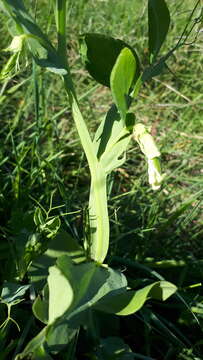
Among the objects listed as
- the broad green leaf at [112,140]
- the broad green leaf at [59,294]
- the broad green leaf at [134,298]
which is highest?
the broad green leaf at [112,140]

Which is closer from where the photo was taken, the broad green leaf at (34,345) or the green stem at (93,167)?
the broad green leaf at (34,345)

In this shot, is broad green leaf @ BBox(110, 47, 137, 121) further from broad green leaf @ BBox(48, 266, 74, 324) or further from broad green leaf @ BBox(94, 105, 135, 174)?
broad green leaf @ BBox(48, 266, 74, 324)

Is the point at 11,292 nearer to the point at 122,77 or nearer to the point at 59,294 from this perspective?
the point at 59,294

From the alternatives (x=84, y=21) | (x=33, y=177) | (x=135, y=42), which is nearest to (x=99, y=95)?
(x=135, y=42)

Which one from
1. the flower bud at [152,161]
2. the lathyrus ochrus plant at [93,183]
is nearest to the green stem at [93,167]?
the lathyrus ochrus plant at [93,183]

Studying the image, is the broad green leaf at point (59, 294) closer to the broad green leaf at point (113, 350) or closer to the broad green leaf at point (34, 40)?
the broad green leaf at point (113, 350)

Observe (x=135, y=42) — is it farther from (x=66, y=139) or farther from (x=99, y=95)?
(x=66, y=139)
